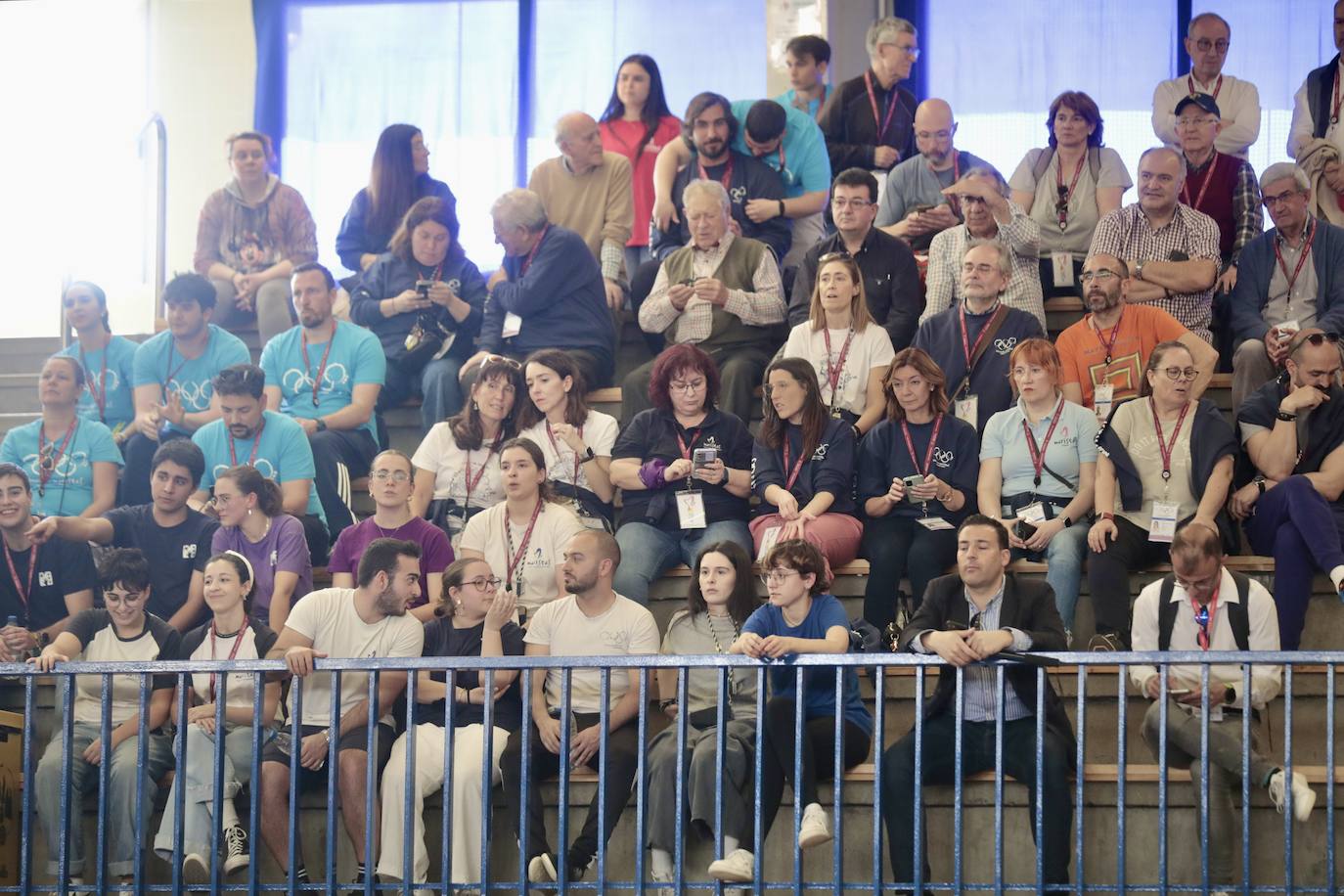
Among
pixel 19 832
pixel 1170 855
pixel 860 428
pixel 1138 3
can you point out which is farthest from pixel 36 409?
pixel 1138 3

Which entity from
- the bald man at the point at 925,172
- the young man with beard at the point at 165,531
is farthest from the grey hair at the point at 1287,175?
the young man with beard at the point at 165,531

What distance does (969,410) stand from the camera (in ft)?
25.2

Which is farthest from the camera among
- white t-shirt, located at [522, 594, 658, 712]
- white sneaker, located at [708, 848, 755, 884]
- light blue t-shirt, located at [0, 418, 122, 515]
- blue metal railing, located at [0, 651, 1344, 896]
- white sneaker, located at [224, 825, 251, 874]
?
light blue t-shirt, located at [0, 418, 122, 515]

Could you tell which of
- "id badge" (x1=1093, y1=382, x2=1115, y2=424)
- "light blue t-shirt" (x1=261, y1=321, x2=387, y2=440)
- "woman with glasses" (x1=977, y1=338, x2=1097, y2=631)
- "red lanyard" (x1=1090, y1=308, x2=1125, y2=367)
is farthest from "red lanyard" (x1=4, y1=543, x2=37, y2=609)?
"red lanyard" (x1=1090, y1=308, x2=1125, y2=367)

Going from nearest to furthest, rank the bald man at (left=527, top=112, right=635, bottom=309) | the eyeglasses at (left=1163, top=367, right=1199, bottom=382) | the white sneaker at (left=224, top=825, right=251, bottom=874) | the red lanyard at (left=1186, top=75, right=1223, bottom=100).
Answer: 1. the white sneaker at (left=224, top=825, right=251, bottom=874)
2. the eyeglasses at (left=1163, top=367, right=1199, bottom=382)
3. the bald man at (left=527, top=112, right=635, bottom=309)
4. the red lanyard at (left=1186, top=75, right=1223, bottom=100)

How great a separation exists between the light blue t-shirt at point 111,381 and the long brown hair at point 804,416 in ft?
10.5

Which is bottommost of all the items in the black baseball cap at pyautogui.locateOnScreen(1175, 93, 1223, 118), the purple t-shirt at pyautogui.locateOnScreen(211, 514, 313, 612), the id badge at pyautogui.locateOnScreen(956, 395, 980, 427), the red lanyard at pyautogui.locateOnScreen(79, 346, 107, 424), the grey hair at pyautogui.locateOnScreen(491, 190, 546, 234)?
the purple t-shirt at pyautogui.locateOnScreen(211, 514, 313, 612)

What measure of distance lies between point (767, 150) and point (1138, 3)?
366 centimetres

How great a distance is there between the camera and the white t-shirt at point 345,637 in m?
6.59

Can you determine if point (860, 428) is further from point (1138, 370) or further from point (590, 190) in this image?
point (590, 190)

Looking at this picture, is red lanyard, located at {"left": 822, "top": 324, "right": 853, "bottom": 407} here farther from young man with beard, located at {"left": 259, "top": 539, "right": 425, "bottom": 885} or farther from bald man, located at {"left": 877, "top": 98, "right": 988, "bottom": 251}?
young man with beard, located at {"left": 259, "top": 539, "right": 425, "bottom": 885}

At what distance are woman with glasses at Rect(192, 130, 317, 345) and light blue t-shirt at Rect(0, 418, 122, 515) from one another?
1472 millimetres

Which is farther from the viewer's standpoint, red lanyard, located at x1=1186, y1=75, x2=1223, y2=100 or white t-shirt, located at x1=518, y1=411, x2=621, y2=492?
red lanyard, located at x1=1186, y1=75, x2=1223, y2=100

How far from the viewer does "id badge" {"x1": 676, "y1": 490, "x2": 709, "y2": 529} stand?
7172mm
